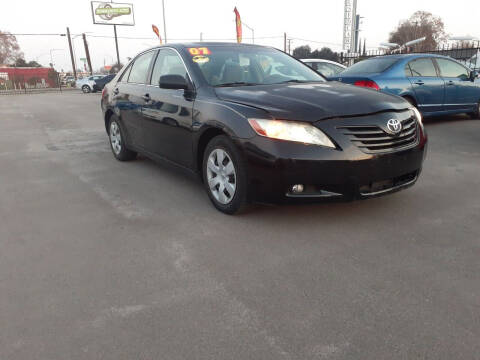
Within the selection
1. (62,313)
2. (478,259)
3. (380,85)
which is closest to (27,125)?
(380,85)

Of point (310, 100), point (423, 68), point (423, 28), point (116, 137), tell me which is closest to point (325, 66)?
point (423, 68)

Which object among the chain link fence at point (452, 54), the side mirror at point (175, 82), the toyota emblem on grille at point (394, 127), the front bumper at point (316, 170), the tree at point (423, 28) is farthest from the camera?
the tree at point (423, 28)

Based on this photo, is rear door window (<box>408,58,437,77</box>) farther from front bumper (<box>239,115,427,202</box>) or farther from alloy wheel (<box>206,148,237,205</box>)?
alloy wheel (<box>206,148,237,205</box>)

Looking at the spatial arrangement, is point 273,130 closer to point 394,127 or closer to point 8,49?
point 394,127

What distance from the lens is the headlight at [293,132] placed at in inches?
119

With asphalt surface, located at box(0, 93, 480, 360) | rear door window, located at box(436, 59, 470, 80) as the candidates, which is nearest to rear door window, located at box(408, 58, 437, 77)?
rear door window, located at box(436, 59, 470, 80)

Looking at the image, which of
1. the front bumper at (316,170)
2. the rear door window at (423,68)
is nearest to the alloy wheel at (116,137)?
the front bumper at (316,170)

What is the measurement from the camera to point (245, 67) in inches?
166

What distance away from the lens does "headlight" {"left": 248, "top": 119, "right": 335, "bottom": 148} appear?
3.02m

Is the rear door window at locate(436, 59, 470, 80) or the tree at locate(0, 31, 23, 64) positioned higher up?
the tree at locate(0, 31, 23, 64)

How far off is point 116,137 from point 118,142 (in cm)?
10

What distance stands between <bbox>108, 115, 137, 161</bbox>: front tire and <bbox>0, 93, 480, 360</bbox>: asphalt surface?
1229 millimetres

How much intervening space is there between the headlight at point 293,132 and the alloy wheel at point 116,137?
10.3 feet

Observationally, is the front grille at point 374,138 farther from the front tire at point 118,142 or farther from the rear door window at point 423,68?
the rear door window at point 423,68
